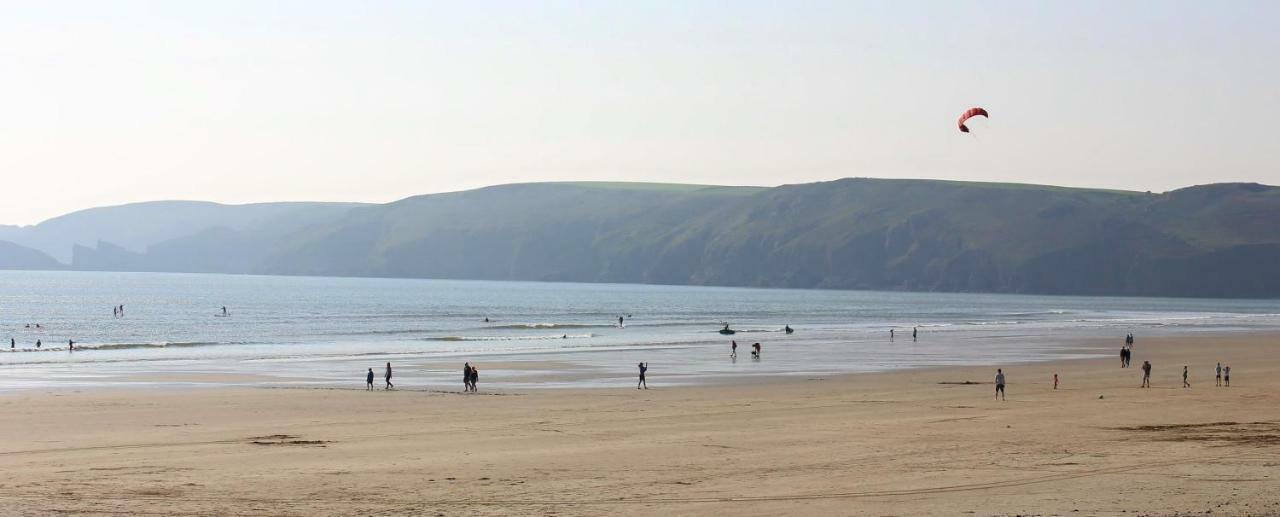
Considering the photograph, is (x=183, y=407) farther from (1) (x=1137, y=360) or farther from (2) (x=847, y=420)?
(1) (x=1137, y=360)

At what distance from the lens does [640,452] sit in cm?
2245

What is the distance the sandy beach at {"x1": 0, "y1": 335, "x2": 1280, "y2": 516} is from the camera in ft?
55.9

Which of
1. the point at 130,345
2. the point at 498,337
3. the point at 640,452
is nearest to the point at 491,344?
the point at 498,337

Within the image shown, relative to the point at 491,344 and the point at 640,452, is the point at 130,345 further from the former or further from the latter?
the point at 640,452

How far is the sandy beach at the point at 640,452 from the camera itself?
55.9 ft

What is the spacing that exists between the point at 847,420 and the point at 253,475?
45.2 feet

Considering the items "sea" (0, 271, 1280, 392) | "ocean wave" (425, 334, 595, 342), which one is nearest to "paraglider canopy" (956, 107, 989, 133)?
"sea" (0, 271, 1280, 392)

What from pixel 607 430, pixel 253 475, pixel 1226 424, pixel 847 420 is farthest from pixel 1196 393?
pixel 253 475

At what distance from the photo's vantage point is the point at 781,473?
64.6 feet

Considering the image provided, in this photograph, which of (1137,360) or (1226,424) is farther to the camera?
(1137,360)

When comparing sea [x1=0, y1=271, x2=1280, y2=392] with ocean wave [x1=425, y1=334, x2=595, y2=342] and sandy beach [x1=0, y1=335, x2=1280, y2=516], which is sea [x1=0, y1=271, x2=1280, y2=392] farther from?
sandy beach [x1=0, y1=335, x2=1280, y2=516]

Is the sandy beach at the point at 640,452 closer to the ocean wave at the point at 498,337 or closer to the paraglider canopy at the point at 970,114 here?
the paraglider canopy at the point at 970,114

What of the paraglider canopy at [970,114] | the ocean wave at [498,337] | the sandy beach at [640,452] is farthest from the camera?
the ocean wave at [498,337]

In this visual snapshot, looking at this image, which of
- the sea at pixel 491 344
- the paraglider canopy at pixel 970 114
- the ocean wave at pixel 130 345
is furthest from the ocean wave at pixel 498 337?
the paraglider canopy at pixel 970 114
